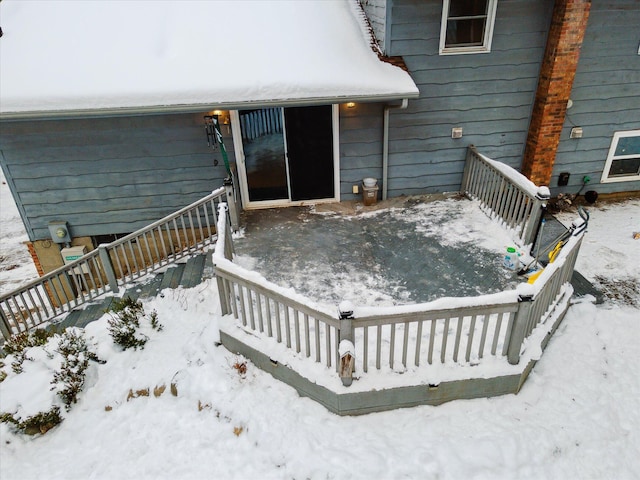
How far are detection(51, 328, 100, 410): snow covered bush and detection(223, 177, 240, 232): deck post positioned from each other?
273cm

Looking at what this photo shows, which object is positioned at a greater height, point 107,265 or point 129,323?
point 107,265

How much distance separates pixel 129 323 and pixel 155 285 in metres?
1.21

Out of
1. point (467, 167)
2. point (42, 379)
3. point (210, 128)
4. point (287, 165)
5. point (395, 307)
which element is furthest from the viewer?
point (467, 167)

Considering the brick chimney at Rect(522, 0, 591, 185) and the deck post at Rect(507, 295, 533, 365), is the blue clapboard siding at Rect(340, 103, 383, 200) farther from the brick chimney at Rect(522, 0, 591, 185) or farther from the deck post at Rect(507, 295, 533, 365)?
the deck post at Rect(507, 295, 533, 365)

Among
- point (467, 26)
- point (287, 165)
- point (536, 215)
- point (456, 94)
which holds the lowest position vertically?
point (536, 215)

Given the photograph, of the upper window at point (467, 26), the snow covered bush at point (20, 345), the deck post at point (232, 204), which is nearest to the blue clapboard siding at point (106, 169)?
the deck post at point (232, 204)

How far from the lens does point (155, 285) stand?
6492 mm

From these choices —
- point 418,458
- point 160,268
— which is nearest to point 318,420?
point 418,458

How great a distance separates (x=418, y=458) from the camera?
3.94 metres

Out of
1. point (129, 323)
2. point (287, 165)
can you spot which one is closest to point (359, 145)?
point (287, 165)

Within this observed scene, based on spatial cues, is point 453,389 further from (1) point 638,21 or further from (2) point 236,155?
(1) point 638,21

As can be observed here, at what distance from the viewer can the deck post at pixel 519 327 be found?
4.07 meters

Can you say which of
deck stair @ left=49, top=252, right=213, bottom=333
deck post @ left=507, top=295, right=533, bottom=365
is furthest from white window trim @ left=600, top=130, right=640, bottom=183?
deck stair @ left=49, top=252, right=213, bottom=333

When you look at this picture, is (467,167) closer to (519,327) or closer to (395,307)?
(519,327)
